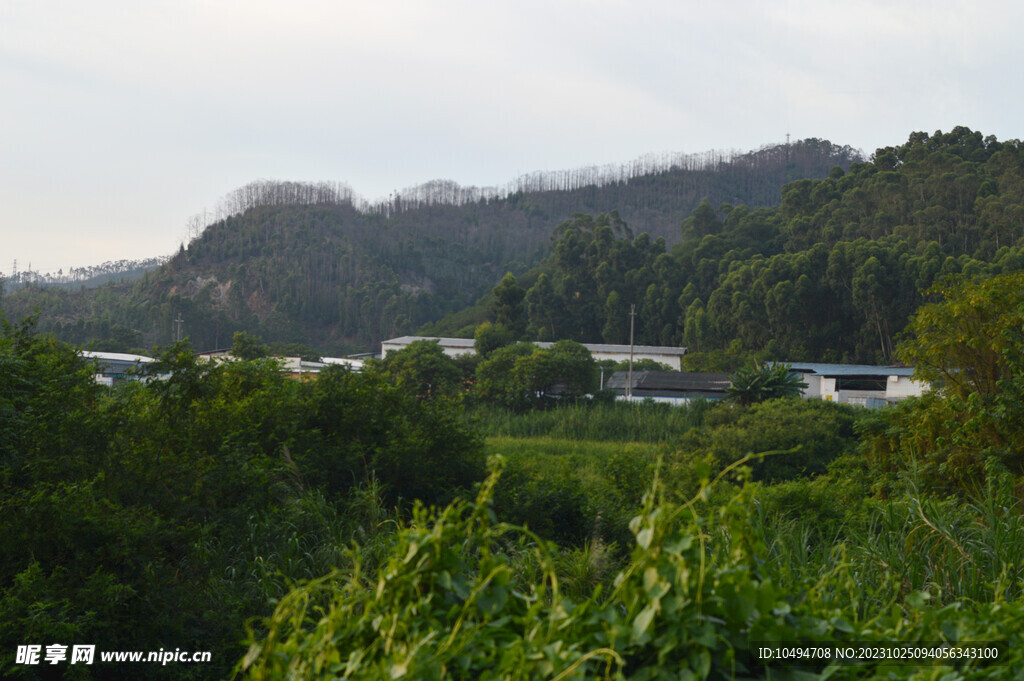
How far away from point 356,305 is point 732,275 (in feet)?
152

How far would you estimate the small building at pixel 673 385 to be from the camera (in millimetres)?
35969

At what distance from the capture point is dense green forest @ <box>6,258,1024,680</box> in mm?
1765

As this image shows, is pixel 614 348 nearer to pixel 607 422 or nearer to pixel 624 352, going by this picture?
pixel 624 352

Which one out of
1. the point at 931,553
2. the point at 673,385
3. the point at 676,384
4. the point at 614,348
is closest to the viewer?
the point at 931,553

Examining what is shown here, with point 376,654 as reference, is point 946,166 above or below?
above

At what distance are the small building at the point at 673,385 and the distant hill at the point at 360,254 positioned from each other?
34.5 m

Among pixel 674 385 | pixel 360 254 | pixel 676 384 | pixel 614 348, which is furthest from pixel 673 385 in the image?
pixel 360 254

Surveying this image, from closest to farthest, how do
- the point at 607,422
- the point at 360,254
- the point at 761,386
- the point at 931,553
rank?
the point at 931,553
the point at 761,386
the point at 607,422
the point at 360,254

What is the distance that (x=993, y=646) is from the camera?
6.39ft

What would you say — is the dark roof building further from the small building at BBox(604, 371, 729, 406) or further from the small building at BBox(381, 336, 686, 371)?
the small building at BBox(381, 336, 686, 371)

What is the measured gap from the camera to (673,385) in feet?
123

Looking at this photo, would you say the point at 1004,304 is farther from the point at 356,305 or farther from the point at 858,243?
the point at 356,305

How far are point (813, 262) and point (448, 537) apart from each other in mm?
50561

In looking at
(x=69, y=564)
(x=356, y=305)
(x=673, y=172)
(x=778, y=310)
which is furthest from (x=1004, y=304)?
(x=673, y=172)
